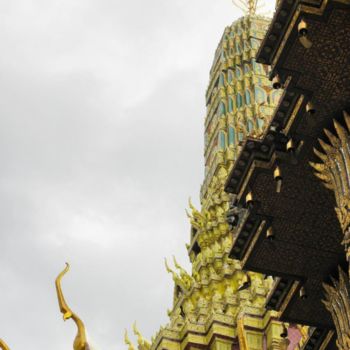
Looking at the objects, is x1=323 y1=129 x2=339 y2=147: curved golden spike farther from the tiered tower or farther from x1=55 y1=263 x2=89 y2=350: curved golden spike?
the tiered tower

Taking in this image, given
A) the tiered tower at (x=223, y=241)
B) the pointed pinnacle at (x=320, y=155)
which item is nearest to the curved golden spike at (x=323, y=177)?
the pointed pinnacle at (x=320, y=155)

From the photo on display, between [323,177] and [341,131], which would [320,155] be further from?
[341,131]

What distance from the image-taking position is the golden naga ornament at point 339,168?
15.0 metres

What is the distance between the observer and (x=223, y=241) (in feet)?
111

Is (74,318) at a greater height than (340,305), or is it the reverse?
(340,305)

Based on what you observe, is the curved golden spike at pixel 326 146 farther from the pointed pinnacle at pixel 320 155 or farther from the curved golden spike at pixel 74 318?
the curved golden spike at pixel 74 318

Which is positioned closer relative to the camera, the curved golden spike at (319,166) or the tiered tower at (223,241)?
the curved golden spike at (319,166)

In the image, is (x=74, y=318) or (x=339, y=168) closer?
(x=339, y=168)

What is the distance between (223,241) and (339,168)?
1835cm

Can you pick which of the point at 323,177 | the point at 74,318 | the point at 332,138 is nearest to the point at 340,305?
the point at 323,177

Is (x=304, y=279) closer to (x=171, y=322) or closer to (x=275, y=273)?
(x=275, y=273)

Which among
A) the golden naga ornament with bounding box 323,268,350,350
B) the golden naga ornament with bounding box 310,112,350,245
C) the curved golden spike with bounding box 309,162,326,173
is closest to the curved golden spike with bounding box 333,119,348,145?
the golden naga ornament with bounding box 310,112,350,245

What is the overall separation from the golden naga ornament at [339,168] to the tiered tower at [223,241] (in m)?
7.39

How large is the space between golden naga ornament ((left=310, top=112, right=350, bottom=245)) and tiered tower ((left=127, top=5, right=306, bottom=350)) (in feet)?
24.3
